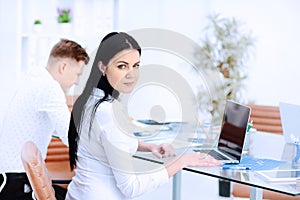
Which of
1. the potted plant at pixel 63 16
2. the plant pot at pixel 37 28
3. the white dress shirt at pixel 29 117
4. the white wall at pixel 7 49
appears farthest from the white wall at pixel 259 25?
the white dress shirt at pixel 29 117

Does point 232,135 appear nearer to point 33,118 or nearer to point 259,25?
point 33,118

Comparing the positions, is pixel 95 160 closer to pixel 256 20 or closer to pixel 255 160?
pixel 255 160

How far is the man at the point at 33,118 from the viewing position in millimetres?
2395

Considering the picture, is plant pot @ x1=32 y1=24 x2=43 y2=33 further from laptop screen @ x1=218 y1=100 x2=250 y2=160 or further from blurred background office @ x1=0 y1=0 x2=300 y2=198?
laptop screen @ x1=218 y1=100 x2=250 y2=160

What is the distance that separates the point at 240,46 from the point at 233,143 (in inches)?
97.9

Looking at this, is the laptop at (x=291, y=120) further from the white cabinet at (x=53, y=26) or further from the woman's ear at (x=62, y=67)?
the white cabinet at (x=53, y=26)

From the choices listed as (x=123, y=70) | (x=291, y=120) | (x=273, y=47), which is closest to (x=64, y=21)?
(x=273, y=47)

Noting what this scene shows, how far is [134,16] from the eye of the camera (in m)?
4.58

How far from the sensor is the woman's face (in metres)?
1.78

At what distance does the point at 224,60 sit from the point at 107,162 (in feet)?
9.85

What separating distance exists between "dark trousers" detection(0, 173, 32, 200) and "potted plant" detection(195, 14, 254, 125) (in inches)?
96.9

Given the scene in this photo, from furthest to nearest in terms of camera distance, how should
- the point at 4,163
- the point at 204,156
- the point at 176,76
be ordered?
the point at 176,76
the point at 4,163
the point at 204,156

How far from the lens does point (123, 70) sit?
180 centimetres

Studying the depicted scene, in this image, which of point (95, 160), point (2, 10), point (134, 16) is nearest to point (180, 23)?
point (134, 16)
